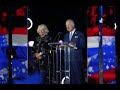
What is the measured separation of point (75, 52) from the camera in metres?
9.77

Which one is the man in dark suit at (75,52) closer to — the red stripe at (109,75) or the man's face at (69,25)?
the man's face at (69,25)

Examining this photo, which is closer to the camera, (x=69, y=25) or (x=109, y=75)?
(x=69, y=25)

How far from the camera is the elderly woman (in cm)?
973

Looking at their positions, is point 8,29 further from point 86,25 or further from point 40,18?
point 86,25

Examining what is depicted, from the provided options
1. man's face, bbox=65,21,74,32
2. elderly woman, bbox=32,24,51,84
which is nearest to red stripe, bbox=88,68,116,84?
elderly woman, bbox=32,24,51,84

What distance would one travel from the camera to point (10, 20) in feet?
31.9

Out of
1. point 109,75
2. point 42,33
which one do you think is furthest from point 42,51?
point 109,75

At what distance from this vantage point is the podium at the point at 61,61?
9625 mm

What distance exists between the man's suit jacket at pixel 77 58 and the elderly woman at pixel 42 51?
54 centimetres

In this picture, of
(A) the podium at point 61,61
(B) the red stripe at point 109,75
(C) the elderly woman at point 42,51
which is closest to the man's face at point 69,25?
(A) the podium at point 61,61

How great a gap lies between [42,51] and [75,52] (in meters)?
0.74

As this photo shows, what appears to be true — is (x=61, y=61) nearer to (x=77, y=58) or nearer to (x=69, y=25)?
(x=77, y=58)

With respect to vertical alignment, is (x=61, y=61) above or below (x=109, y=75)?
above

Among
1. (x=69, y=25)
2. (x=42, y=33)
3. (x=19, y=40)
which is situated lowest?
(x=19, y=40)
